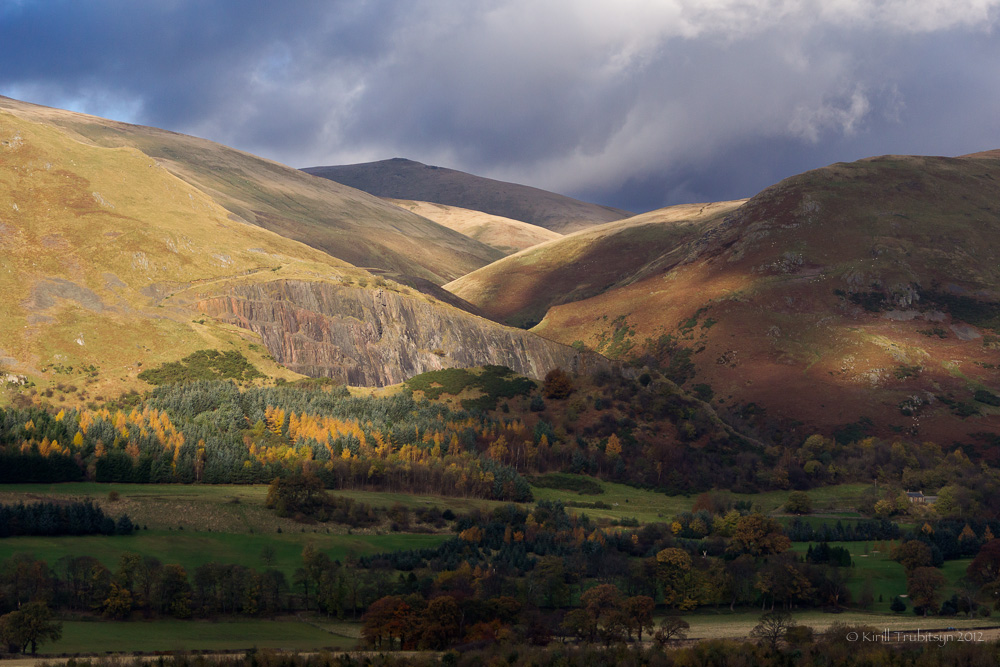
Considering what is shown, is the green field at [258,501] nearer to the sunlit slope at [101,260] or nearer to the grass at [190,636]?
the grass at [190,636]

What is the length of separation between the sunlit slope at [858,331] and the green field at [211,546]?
83.0 meters

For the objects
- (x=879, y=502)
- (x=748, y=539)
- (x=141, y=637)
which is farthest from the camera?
(x=879, y=502)

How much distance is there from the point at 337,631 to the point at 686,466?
73.9 m

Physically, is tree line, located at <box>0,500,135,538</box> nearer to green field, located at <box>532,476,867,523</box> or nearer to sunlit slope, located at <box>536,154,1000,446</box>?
green field, located at <box>532,476,867,523</box>

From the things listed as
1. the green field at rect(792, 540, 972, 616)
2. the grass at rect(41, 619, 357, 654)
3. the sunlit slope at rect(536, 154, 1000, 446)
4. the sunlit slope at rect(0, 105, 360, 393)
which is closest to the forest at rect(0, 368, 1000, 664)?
the green field at rect(792, 540, 972, 616)

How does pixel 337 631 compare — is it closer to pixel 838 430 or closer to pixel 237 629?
pixel 237 629

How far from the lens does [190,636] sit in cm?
6309

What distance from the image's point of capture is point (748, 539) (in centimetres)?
8994

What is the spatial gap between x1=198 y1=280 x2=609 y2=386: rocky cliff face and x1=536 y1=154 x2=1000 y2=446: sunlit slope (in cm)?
2477

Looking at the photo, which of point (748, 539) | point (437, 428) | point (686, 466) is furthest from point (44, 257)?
point (748, 539)

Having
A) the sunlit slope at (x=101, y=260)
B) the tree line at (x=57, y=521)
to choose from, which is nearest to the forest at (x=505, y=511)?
the tree line at (x=57, y=521)

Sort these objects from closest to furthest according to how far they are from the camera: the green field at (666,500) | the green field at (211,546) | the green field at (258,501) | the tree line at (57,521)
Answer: the green field at (211,546)
the tree line at (57,521)
the green field at (258,501)
the green field at (666,500)

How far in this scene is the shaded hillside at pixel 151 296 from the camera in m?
142

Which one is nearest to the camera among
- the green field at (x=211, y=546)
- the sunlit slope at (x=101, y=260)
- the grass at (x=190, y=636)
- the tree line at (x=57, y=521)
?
the grass at (x=190, y=636)
